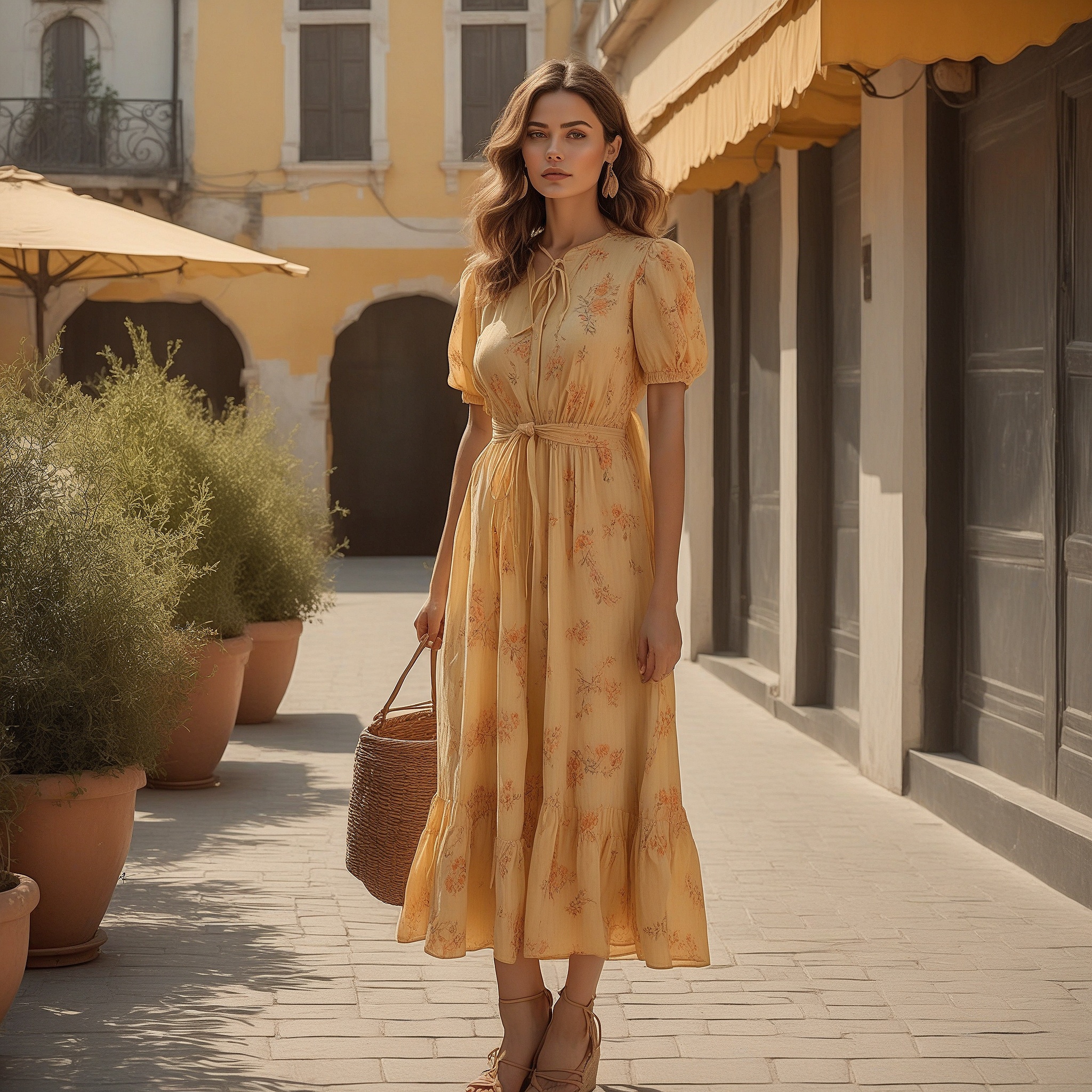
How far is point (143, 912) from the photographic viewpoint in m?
4.79

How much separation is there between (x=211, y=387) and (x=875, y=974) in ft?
58.7

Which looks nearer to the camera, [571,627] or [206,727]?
[571,627]

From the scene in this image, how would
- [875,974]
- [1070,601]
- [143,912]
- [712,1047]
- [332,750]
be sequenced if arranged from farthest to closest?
[332,750] → [1070,601] → [143,912] → [875,974] → [712,1047]

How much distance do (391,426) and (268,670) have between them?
42.8 feet

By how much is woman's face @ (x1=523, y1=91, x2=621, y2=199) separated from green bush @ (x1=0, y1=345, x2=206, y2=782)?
171 cm

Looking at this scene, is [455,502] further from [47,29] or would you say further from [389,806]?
[47,29]

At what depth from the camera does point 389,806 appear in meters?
3.84

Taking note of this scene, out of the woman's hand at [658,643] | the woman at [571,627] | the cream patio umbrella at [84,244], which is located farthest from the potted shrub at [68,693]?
the cream patio umbrella at [84,244]

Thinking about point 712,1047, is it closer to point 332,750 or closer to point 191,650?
point 191,650

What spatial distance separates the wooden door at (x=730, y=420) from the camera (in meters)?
10.0

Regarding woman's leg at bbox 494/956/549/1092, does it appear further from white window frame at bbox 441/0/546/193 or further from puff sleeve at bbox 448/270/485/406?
white window frame at bbox 441/0/546/193

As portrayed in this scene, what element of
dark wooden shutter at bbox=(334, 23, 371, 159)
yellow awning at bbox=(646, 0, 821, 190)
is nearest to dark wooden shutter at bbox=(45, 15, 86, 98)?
dark wooden shutter at bbox=(334, 23, 371, 159)

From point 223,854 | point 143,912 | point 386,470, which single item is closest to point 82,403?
point 223,854

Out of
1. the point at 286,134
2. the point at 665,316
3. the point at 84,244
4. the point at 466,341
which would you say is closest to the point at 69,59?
the point at 286,134
